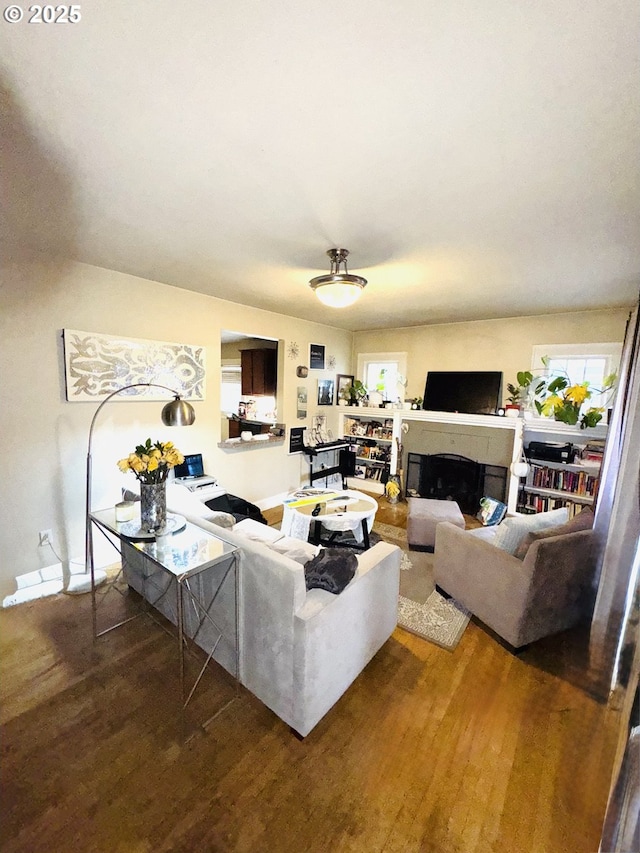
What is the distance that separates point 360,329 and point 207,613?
14.7 feet

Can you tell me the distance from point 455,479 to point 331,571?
3.32 m

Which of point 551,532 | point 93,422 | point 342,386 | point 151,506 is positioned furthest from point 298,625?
point 342,386

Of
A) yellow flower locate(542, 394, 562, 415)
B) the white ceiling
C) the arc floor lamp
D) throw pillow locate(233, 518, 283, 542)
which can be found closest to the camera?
the white ceiling

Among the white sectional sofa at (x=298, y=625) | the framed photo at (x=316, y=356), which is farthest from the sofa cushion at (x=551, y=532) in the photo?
the framed photo at (x=316, y=356)

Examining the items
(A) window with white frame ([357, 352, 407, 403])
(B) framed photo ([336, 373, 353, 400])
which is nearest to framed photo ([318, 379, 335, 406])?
(B) framed photo ([336, 373, 353, 400])

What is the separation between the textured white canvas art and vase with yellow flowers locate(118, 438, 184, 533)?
1228mm

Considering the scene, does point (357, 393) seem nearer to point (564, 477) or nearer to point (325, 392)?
point (325, 392)

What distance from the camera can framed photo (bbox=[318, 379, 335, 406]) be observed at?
5096 millimetres

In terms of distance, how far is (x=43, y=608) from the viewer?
94.8 inches

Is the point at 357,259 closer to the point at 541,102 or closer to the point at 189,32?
the point at 541,102

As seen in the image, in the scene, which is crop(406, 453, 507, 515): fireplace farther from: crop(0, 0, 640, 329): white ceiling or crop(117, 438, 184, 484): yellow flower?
crop(117, 438, 184, 484): yellow flower

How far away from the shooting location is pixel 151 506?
1.96 metres

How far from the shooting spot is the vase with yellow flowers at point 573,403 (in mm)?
3352

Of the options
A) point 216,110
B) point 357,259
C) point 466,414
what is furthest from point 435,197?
point 466,414
